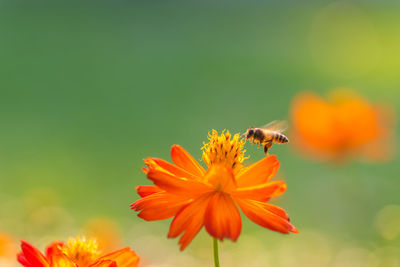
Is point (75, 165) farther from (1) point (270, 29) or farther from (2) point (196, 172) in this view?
(1) point (270, 29)

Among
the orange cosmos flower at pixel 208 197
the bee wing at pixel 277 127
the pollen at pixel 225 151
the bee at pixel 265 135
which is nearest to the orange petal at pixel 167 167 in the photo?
the orange cosmos flower at pixel 208 197

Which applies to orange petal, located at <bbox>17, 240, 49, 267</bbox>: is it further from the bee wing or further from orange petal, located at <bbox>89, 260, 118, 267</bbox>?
the bee wing

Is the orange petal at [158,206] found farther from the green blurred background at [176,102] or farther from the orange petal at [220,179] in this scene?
the green blurred background at [176,102]

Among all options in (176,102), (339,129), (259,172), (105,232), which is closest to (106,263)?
(259,172)

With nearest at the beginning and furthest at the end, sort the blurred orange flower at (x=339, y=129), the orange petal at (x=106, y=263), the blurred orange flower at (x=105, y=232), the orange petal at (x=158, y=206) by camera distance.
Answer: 1. the orange petal at (x=106, y=263)
2. the orange petal at (x=158, y=206)
3. the blurred orange flower at (x=105, y=232)
4. the blurred orange flower at (x=339, y=129)

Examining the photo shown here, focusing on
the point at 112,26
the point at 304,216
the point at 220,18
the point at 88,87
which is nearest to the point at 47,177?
the point at 304,216

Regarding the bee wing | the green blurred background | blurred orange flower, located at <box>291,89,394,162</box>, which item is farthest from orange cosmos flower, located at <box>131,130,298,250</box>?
blurred orange flower, located at <box>291,89,394,162</box>
